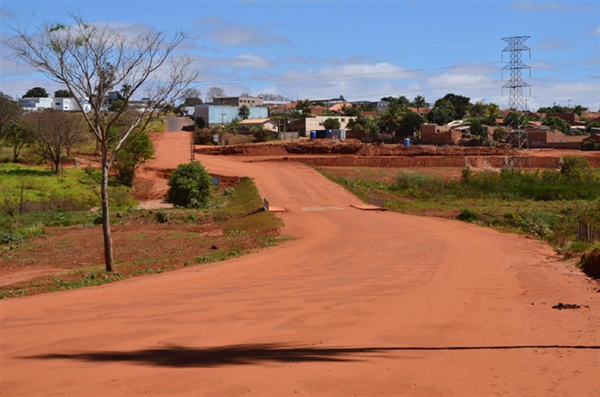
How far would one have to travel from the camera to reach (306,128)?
323ft

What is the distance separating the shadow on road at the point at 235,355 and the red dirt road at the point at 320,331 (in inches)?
1.3

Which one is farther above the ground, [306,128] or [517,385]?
[306,128]

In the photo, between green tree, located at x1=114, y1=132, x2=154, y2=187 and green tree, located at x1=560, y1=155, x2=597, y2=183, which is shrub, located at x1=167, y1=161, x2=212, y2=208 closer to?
green tree, located at x1=114, y1=132, x2=154, y2=187

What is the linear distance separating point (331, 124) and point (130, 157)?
50281 mm

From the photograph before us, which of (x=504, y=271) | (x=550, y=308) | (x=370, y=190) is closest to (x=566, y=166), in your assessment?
(x=370, y=190)

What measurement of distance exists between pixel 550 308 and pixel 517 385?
17.8 ft

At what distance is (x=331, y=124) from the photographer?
99.1m

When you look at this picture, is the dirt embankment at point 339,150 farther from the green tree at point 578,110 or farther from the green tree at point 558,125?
the green tree at point 578,110

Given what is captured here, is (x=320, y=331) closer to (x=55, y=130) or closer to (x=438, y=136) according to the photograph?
(x=55, y=130)

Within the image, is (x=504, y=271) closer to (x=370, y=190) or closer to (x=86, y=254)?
(x=86, y=254)

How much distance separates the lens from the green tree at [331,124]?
9888 cm

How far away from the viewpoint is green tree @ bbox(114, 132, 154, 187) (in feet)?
172

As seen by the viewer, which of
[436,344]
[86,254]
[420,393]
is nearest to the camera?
[420,393]

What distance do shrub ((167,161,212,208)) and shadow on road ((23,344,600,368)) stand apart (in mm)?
31712
